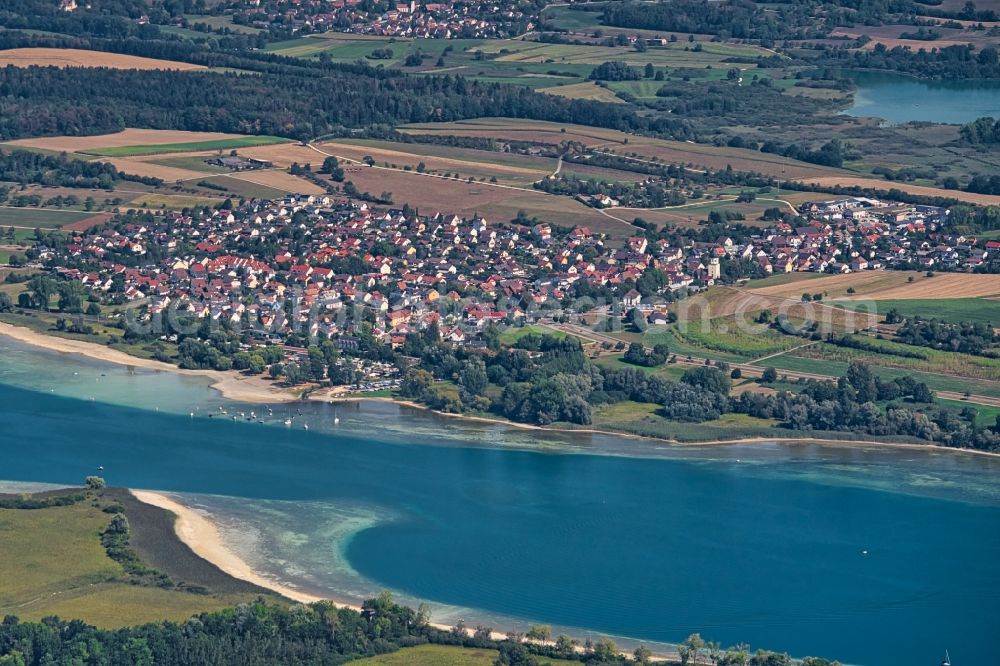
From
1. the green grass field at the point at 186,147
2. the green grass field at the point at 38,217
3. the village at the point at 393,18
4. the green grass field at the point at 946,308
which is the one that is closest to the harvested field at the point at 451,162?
the green grass field at the point at 186,147

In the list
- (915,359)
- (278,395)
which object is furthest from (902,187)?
(278,395)

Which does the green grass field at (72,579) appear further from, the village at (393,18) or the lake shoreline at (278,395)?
the village at (393,18)

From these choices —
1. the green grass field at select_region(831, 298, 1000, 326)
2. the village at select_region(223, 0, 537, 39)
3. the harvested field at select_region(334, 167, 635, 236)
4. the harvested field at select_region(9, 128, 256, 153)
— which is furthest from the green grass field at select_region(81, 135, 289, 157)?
the green grass field at select_region(831, 298, 1000, 326)

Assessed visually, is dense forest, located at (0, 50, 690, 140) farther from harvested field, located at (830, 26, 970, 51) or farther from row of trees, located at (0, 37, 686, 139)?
harvested field, located at (830, 26, 970, 51)

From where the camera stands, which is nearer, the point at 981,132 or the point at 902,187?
the point at 902,187

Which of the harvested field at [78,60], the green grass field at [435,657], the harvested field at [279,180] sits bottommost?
the green grass field at [435,657]

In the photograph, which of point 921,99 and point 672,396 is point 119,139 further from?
point 672,396
